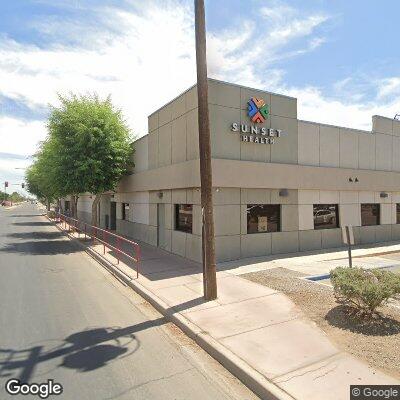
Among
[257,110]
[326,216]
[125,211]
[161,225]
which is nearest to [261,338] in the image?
[257,110]

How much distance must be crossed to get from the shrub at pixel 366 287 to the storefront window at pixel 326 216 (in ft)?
28.3

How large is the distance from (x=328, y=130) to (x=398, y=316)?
10.8 meters

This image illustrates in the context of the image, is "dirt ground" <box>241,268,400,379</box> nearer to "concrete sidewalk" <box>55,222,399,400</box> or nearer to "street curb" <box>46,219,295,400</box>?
"concrete sidewalk" <box>55,222,399,400</box>

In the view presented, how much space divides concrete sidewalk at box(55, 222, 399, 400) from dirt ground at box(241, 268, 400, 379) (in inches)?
8.7

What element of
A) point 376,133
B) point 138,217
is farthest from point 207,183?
point 376,133

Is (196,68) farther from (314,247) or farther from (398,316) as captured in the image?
(314,247)

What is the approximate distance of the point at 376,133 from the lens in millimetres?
18016

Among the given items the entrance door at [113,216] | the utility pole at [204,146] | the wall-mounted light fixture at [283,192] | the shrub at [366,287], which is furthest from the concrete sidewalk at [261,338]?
the entrance door at [113,216]

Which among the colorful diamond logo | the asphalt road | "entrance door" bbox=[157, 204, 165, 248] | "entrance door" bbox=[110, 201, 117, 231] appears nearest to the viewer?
the asphalt road

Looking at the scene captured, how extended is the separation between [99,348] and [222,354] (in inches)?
81.6

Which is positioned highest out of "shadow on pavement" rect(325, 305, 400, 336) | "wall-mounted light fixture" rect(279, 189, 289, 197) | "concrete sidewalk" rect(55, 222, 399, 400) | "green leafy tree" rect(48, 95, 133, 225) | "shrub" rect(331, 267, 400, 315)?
"green leafy tree" rect(48, 95, 133, 225)

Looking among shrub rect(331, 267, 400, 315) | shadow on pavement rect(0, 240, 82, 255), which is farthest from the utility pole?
shadow on pavement rect(0, 240, 82, 255)

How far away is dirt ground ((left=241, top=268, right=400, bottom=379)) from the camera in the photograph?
5285 millimetres

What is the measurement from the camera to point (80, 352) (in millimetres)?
5797
